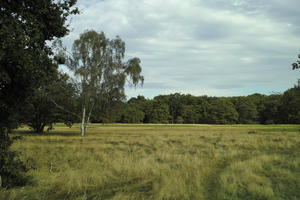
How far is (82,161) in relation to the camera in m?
15.3

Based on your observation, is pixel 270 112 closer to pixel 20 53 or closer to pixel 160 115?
pixel 160 115

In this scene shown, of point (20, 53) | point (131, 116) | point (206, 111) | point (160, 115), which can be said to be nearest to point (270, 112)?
point (206, 111)

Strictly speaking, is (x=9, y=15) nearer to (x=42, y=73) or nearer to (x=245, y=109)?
(x=42, y=73)

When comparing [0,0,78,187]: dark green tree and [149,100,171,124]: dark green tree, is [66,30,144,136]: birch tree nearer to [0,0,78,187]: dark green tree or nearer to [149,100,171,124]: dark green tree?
[0,0,78,187]: dark green tree

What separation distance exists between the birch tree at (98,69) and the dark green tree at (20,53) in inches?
1136

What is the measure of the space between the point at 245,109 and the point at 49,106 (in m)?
106

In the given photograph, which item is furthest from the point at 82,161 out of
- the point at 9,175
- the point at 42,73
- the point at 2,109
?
the point at 42,73

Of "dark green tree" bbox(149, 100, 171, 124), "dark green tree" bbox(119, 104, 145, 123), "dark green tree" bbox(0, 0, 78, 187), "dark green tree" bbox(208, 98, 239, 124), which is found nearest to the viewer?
"dark green tree" bbox(0, 0, 78, 187)

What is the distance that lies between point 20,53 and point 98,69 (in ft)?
104

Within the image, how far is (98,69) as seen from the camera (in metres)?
38.7

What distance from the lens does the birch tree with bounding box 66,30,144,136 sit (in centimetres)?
3819

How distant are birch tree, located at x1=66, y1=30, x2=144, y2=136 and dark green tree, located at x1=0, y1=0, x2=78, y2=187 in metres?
28.9

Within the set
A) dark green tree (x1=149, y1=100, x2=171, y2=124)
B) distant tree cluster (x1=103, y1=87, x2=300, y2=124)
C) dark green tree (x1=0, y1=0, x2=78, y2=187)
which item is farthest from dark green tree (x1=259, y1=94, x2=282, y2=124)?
dark green tree (x1=0, y1=0, x2=78, y2=187)

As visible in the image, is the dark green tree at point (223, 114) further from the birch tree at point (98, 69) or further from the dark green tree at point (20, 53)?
the dark green tree at point (20, 53)
